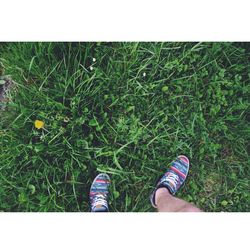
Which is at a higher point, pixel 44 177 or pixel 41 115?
pixel 41 115

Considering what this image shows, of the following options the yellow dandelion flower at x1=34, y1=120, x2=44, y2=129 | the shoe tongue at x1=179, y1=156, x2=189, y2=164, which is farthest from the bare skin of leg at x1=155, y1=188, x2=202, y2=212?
the yellow dandelion flower at x1=34, y1=120, x2=44, y2=129

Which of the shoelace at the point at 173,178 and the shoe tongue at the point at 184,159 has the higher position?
the shoe tongue at the point at 184,159

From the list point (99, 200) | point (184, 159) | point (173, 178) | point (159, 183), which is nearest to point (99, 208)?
point (99, 200)

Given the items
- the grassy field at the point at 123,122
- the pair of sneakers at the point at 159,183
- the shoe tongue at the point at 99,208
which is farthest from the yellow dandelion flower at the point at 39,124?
the shoe tongue at the point at 99,208

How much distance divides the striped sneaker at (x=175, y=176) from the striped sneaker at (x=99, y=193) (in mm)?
341

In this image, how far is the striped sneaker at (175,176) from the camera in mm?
2719

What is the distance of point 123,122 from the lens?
107 inches

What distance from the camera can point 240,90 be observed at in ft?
8.99

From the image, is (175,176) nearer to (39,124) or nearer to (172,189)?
(172,189)

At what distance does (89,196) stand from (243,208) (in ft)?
3.73

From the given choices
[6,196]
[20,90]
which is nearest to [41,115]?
[20,90]

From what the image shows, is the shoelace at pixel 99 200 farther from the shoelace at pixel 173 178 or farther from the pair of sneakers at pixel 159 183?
the shoelace at pixel 173 178

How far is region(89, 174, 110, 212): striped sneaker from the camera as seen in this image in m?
2.70
